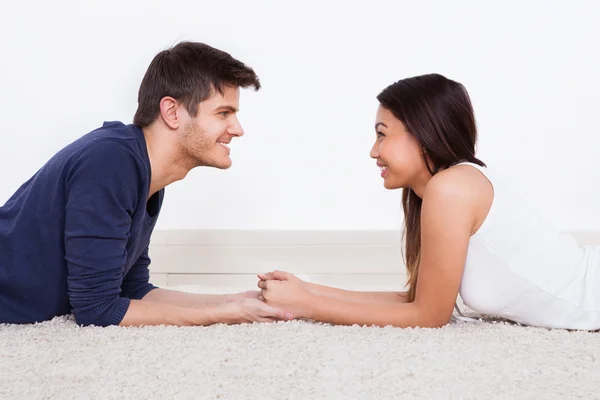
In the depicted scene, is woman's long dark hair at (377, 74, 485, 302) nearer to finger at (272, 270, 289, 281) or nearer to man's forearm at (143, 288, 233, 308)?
finger at (272, 270, 289, 281)

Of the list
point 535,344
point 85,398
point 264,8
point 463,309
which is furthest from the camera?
point 264,8

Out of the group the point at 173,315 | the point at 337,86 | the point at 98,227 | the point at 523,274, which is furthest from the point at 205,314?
the point at 337,86

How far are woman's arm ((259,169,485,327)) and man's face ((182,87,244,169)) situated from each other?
1.50 feet

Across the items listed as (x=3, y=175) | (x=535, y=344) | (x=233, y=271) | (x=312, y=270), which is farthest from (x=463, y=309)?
(x=3, y=175)

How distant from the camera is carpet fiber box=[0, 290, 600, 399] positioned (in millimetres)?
1185

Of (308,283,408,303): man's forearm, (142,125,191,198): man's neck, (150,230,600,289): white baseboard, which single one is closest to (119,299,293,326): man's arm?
(308,283,408,303): man's forearm

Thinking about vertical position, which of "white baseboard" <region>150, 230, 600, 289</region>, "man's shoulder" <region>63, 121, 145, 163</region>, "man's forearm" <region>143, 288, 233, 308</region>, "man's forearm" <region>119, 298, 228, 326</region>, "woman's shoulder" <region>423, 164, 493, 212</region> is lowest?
"white baseboard" <region>150, 230, 600, 289</region>

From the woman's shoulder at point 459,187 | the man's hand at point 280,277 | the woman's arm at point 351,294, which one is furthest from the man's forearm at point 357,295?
the woman's shoulder at point 459,187

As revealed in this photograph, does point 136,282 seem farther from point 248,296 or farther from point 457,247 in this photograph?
point 457,247

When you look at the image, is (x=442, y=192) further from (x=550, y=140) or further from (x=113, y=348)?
(x=550, y=140)

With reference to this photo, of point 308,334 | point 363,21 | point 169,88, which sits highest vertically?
point 363,21

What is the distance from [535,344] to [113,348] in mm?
919

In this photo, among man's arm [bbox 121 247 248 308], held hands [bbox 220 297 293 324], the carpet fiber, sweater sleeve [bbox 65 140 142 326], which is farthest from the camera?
man's arm [bbox 121 247 248 308]

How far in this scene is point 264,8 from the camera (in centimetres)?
301
